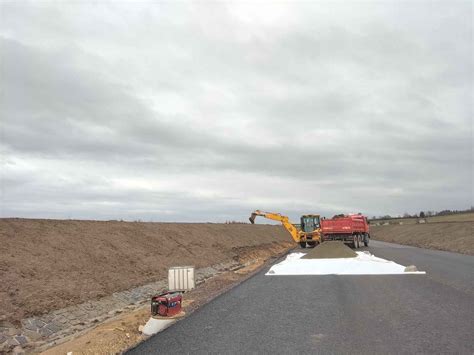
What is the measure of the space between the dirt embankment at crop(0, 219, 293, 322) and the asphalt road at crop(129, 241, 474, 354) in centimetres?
511

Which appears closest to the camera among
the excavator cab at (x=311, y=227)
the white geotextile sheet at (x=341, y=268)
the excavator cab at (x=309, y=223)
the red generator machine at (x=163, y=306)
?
the red generator machine at (x=163, y=306)

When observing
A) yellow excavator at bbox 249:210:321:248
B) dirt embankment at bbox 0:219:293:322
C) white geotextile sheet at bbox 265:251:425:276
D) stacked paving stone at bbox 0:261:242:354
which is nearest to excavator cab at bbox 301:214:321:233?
yellow excavator at bbox 249:210:321:248

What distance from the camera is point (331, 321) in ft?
30.6

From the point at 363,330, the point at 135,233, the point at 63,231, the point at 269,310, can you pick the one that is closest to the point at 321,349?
the point at 363,330

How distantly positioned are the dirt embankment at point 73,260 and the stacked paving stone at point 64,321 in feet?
0.96

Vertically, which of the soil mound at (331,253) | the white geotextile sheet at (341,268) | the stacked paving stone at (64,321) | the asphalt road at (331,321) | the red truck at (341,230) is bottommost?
the stacked paving stone at (64,321)

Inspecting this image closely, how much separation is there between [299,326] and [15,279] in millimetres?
9243

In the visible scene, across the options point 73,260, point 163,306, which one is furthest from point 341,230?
point 163,306

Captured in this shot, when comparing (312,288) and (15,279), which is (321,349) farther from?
(15,279)

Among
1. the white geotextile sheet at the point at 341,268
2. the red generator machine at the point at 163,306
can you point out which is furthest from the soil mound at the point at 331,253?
the red generator machine at the point at 163,306

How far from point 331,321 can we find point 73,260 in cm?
1175

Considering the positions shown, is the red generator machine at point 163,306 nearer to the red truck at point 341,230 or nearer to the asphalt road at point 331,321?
the asphalt road at point 331,321

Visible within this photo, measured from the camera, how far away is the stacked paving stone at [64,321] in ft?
33.1

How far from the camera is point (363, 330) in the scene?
847 cm
